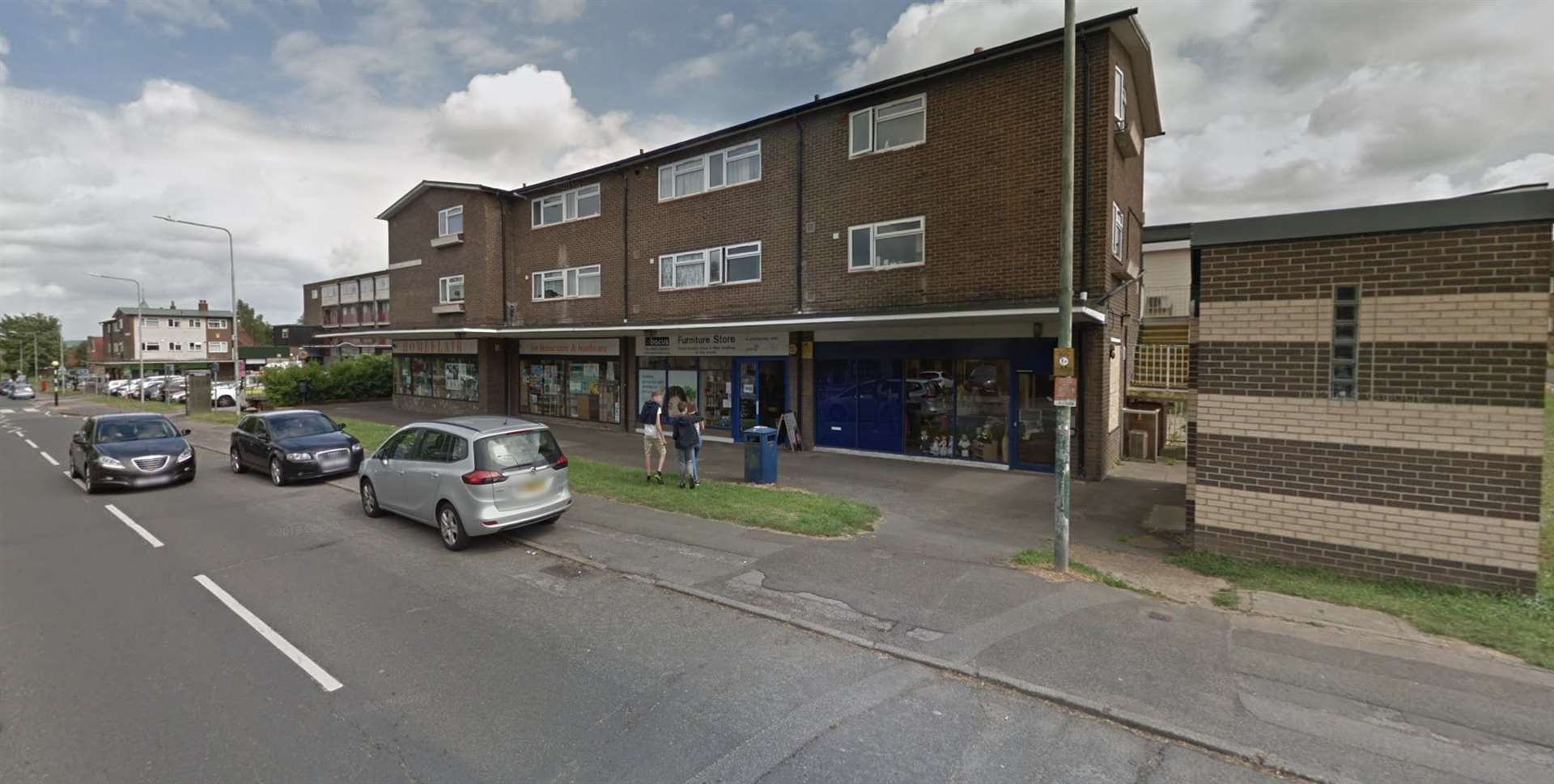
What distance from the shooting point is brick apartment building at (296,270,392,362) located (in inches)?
1695

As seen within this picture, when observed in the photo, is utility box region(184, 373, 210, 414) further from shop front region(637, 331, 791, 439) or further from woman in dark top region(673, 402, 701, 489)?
woman in dark top region(673, 402, 701, 489)

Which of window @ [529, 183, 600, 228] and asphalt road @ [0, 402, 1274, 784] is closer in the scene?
asphalt road @ [0, 402, 1274, 784]

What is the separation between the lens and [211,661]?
4602 millimetres

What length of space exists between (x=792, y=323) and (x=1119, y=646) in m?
9.61

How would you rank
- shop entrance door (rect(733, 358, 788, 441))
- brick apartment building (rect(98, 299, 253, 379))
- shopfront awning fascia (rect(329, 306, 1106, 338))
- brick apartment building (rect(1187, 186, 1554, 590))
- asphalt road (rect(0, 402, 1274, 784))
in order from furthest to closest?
brick apartment building (rect(98, 299, 253, 379))
shop entrance door (rect(733, 358, 788, 441))
shopfront awning fascia (rect(329, 306, 1106, 338))
brick apartment building (rect(1187, 186, 1554, 590))
asphalt road (rect(0, 402, 1274, 784))

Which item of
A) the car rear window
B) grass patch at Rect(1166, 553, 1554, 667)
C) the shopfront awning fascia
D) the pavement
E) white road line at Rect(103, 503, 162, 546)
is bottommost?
white road line at Rect(103, 503, 162, 546)

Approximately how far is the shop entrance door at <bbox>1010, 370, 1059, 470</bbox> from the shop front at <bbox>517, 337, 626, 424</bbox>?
37.3ft

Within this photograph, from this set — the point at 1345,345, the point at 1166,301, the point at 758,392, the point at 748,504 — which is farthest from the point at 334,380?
the point at 1345,345

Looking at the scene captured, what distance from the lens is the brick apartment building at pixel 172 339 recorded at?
67.4 meters

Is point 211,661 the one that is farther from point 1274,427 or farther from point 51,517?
point 1274,427

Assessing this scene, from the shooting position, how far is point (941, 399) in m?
13.1

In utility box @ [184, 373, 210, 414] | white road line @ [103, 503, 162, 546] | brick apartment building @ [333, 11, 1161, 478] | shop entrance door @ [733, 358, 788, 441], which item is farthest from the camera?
utility box @ [184, 373, 210, 414]

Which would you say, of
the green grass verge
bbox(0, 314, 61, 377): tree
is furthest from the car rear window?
bbox(0, 314, 61, 377): tree

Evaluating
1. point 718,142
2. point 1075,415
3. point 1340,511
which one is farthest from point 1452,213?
point 718,142
